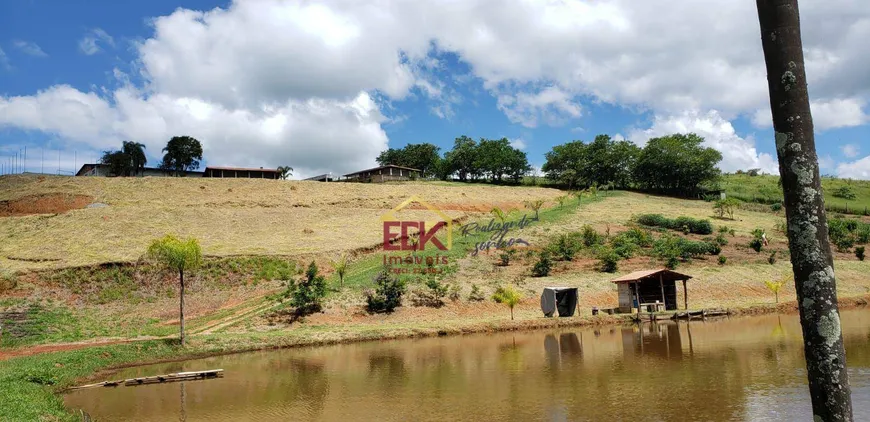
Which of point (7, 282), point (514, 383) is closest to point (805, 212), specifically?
point (514, 383)

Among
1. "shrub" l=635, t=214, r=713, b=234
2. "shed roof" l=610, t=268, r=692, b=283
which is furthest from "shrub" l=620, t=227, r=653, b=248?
"shed roof" l=610, t=268, r=692, b=283

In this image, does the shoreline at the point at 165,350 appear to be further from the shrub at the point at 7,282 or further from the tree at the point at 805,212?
the shrub at the point at 7,282

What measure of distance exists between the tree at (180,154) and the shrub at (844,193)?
9360cm

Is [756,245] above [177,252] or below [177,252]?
below

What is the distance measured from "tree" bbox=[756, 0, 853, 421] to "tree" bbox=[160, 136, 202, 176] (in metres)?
91.8

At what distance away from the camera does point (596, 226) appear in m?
52.4

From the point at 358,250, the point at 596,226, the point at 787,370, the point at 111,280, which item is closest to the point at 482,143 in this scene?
the point at 596,226

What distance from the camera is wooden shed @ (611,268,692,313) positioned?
33.0 meters

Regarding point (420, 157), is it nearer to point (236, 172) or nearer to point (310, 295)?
point (236, 172)

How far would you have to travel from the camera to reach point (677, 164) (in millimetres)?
77375

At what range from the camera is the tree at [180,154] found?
86375mm

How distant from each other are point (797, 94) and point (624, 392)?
1188cm

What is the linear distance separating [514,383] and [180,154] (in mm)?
83216

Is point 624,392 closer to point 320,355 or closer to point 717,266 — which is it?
point 320,355
